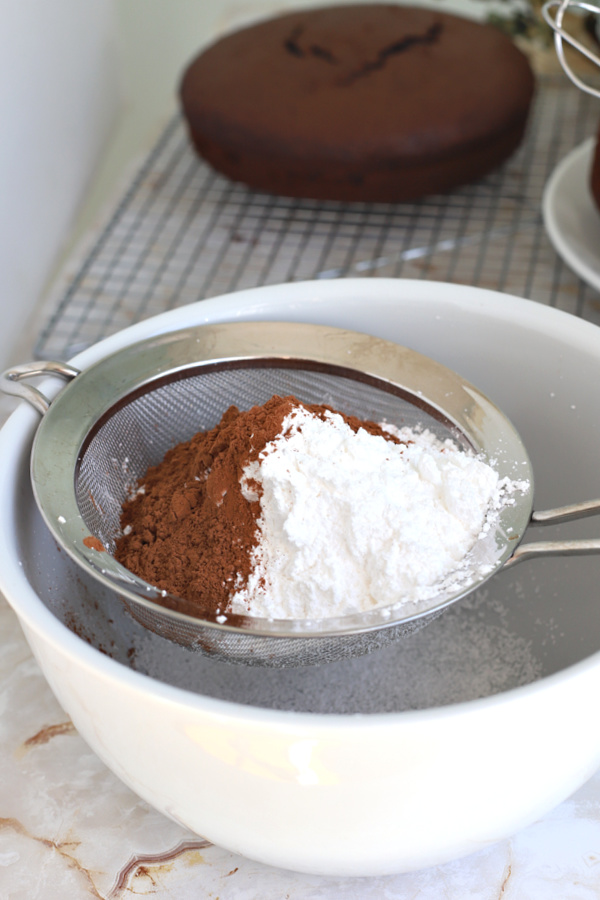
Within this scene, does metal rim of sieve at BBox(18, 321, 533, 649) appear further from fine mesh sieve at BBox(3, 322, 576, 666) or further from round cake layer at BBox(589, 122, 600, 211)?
round cake layer at BBox(589, 122, 600, 211)

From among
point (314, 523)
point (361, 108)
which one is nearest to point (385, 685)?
point (314, 523)

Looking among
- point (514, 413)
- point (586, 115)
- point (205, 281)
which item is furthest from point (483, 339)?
point (586, 115)

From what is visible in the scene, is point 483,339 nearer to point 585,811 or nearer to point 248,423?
point 248,423

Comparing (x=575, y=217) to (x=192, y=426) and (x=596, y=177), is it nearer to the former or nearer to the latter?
(x=596, y=177)

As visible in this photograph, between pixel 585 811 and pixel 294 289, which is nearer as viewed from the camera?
pixel 585 811

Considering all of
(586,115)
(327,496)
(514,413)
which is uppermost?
(327,496)

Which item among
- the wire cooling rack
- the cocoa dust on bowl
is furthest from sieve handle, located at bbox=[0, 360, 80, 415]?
the wire cooling rack

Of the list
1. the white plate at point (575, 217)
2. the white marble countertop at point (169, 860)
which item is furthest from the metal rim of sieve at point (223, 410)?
the white plate at point (575, 217)
